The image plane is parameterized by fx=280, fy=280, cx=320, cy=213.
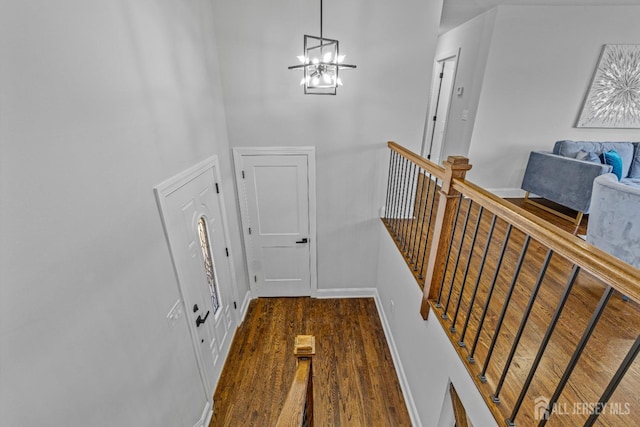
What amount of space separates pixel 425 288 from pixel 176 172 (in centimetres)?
196

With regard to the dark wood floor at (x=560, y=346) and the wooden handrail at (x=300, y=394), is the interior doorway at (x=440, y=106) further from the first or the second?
the wooden handrail at (x=300, y=394)

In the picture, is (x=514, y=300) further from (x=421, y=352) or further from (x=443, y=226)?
(x=443, y=226)

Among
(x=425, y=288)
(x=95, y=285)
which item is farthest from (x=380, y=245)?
(x=95, y=285)

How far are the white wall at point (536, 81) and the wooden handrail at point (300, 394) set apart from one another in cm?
467

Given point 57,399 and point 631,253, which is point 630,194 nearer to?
point 631,253

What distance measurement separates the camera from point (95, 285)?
1.25 meters

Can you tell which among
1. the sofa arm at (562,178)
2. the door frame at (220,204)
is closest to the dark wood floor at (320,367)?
the door frame at (220,204)

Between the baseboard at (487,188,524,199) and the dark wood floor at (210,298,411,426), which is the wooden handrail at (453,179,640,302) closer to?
the dark wood floor at (210,298,411,426)

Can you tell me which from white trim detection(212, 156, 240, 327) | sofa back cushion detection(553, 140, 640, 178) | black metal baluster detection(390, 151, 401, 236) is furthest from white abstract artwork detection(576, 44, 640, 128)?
white trim detection(212, 156, 240, 327)

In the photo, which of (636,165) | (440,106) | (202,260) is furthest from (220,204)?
(636,165)

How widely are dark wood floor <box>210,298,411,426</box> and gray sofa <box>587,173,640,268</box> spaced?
84.9 inches

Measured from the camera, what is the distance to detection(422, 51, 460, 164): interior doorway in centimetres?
543

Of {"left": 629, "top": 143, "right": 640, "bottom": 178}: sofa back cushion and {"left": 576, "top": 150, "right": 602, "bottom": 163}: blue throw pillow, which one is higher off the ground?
{"left": 576, "top": 150, "right": 602, "bottom": 163}: blue throw pillow

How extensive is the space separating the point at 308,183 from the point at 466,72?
369 cm
